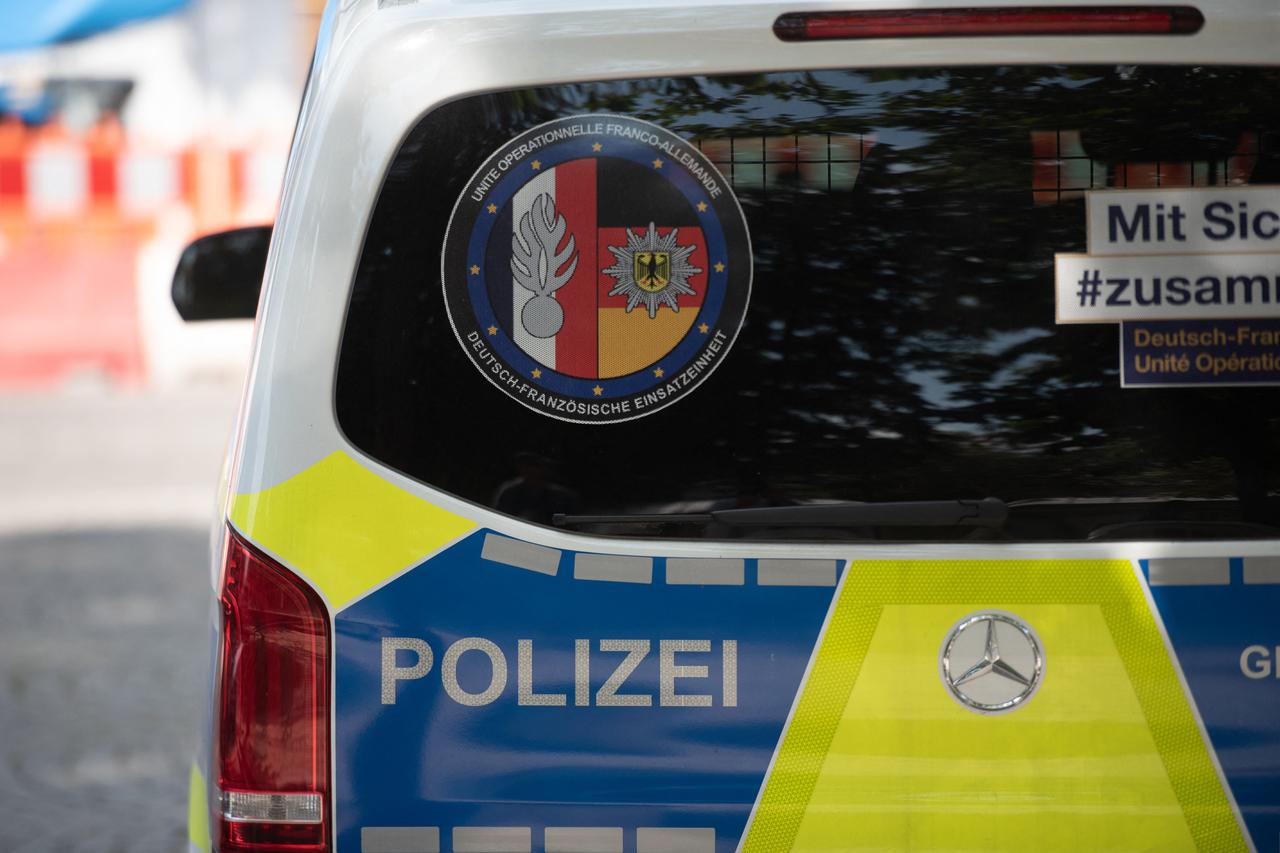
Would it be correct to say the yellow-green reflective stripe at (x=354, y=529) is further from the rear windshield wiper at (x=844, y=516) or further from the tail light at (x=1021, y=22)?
the tail light at (x=1021, y=22)

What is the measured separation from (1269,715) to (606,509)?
0.88 m

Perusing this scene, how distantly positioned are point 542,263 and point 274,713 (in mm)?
680

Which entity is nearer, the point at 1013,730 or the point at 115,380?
the point at 1013,730

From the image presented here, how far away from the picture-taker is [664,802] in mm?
1991

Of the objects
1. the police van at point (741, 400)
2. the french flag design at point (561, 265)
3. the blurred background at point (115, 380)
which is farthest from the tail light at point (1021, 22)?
the blurred background at point (115, 380)

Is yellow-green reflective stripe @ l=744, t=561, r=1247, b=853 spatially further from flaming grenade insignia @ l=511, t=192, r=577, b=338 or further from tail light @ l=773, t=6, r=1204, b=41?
tail light @ l=773, t=6, r=1204, b=41

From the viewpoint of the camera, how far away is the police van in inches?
77.7

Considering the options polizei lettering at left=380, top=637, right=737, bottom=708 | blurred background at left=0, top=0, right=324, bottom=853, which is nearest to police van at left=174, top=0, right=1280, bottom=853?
polizei lettering at left=380, top=637, right=737, bottom=708

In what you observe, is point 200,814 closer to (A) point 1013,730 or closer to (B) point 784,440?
(B) point 784,440

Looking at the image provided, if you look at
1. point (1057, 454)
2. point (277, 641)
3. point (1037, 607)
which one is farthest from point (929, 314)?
point (277, 641)

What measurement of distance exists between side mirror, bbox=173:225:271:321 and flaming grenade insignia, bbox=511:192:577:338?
4.71 feet

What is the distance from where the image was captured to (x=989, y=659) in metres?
1.96

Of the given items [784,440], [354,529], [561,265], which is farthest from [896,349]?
[354,529]

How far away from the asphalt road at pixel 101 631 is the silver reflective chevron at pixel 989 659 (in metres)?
2.14
